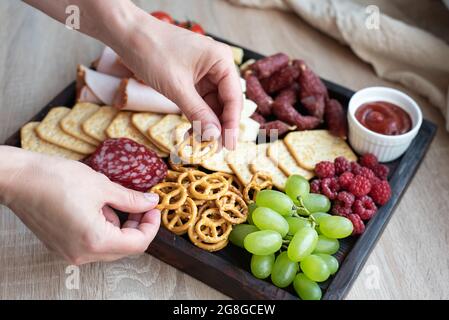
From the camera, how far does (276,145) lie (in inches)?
65.2

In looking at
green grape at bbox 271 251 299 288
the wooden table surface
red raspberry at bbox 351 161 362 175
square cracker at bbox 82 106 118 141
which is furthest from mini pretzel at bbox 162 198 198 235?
red raspberry at bbox 351 161 362 175

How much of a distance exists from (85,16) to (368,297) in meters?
1.01

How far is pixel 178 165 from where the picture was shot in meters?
1.56

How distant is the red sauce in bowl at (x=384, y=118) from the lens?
1.64 metres

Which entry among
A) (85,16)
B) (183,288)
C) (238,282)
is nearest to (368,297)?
(238,282)

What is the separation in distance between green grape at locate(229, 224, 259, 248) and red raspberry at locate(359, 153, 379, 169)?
0.40 metres

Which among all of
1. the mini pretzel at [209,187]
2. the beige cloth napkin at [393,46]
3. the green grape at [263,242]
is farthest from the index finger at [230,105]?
the beige cloth napkin at [393,46]

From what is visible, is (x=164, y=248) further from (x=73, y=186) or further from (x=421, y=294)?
(x=421, y=294)

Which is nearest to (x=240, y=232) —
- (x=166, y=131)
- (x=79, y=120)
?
(x=166, y=131)

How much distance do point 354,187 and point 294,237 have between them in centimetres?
26

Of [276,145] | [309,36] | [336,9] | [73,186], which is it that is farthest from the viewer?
[309,36]

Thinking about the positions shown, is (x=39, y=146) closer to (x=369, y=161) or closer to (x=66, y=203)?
(x=66, y=203)

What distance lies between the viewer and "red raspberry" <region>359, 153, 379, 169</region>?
1.59 meters

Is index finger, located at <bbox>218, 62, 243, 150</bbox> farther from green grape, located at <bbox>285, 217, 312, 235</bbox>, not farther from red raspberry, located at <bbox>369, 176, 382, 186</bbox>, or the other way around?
red raspberry, located at <bbox>369, 176, 382, 186</bbox>
